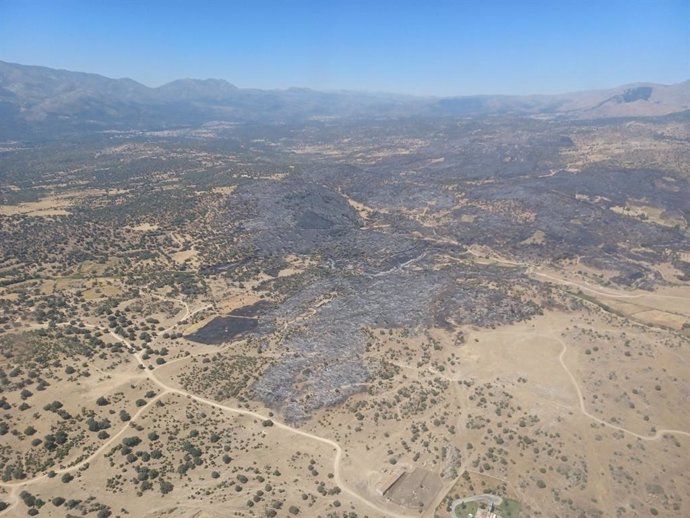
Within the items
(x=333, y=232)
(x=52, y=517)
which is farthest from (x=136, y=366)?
(x=333, y=232)

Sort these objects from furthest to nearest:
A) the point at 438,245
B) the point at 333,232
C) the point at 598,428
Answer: the point at 333,232
the point at 438,245
the point at 598,428

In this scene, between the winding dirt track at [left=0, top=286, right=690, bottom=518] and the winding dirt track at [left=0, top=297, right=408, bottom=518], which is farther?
the winding dirt track at [left=0, top=286, right=690, bottom=518]

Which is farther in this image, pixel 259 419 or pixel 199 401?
pixel 199 401

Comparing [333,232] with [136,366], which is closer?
[136,366]

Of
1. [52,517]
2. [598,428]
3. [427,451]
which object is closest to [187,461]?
[52,517]

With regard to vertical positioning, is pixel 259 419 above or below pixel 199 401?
below

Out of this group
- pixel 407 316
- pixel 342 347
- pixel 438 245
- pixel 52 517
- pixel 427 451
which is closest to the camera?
pixel 52 517

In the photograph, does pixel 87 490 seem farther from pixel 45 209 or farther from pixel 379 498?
pixel 45 209

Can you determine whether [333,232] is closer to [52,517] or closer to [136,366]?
[136,366]

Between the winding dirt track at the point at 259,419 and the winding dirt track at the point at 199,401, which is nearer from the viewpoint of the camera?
the winding dirt track at the point at 199,401
